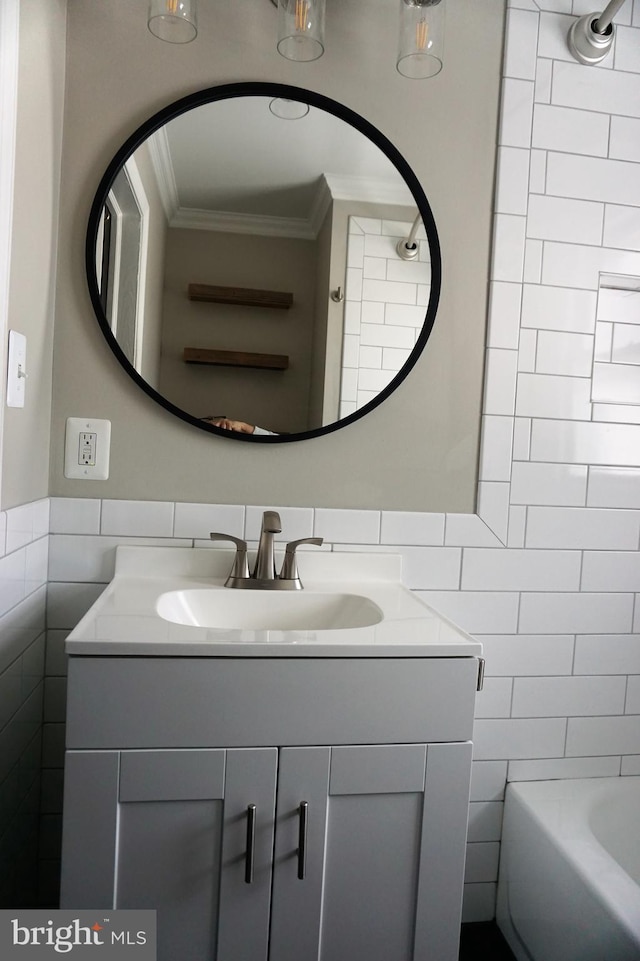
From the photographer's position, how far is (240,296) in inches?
58.9

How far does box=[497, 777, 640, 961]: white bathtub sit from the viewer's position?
1.20 meters

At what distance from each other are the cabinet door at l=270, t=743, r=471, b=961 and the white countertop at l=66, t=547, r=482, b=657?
0.58ft

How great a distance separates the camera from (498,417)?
162 centimetres

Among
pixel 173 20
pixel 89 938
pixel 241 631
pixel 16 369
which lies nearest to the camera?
pixel 89 938

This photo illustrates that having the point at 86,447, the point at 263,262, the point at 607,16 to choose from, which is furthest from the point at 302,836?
the point at 607,16

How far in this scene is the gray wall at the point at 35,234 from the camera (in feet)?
3.89

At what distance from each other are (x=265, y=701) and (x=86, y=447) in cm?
75

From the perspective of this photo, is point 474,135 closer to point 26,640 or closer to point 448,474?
point 448,474

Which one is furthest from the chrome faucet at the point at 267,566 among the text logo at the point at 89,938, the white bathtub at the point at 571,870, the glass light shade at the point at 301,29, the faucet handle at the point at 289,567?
the glass light shade at the point at 301,29

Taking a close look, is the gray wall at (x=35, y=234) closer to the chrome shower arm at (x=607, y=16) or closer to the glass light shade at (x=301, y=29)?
the glass light shade at (x=301, y=29)

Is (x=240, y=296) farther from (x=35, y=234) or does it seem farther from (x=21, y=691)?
(x=21, y=691)

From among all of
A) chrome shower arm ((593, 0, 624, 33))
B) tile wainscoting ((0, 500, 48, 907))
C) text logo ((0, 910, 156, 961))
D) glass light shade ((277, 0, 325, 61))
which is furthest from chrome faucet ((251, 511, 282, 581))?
chrome shower arm ((593, 0, 624, 33))

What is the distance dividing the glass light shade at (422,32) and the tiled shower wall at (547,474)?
0.29 meters

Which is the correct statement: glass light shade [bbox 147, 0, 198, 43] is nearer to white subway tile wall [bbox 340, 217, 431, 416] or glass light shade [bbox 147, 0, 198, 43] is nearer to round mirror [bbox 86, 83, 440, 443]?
round mirror [bbox 86, 83, 440, 443]
